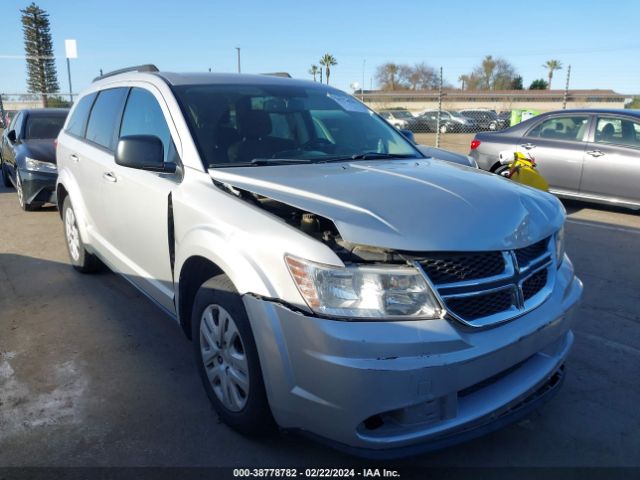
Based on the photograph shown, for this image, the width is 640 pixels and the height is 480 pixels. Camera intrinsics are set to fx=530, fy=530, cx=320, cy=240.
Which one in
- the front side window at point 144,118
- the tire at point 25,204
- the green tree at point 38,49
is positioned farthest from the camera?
the green tree at point 38,49

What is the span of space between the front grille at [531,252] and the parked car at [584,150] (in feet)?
19.1

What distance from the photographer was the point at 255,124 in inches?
135

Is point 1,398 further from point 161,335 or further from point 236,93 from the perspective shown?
point 236,93

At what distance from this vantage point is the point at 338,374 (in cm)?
202

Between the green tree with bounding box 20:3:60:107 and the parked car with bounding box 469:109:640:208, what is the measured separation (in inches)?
1758

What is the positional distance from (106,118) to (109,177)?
74cm

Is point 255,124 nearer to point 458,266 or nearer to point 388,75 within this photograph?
point 458,266

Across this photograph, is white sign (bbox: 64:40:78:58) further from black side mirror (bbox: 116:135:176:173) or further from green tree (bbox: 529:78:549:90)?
green tree (bbox: 529:78:549:90)

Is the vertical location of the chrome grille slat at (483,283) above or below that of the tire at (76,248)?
above

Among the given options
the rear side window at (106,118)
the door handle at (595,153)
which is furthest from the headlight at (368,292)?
the door handle at (595,153)

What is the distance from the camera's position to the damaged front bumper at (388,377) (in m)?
2.01

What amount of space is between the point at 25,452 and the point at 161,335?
133 cm

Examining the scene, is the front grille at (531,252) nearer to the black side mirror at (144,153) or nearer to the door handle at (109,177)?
the black side mirror at (144,153)

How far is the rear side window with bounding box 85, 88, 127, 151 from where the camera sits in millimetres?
4074
